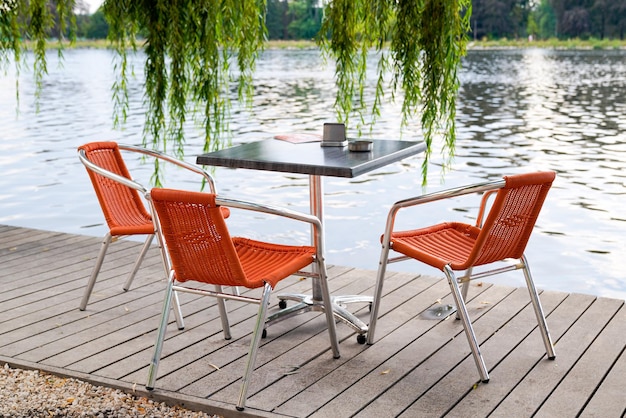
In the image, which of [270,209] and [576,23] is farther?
[576,23]

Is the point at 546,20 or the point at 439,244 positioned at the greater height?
the point at 546,20

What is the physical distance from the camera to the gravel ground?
3090 millimetres

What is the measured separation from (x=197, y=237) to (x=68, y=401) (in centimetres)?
78

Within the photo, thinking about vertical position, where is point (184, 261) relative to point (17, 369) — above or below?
above

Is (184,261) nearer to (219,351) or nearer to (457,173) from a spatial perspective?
(219,351)

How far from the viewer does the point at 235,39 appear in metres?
4.08

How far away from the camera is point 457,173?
430 inches

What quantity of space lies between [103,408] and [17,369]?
0.58m

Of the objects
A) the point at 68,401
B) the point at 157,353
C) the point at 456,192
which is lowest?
the point at 68,401

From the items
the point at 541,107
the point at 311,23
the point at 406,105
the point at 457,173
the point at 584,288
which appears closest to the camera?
the point at 406,105

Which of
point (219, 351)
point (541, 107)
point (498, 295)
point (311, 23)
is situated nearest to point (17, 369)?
point (219, 351)

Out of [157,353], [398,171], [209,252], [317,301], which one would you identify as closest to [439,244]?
[317,301]

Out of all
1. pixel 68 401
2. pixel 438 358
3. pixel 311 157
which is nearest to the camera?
pixel 68 401

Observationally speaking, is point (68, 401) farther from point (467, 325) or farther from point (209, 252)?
point (467, 325)
